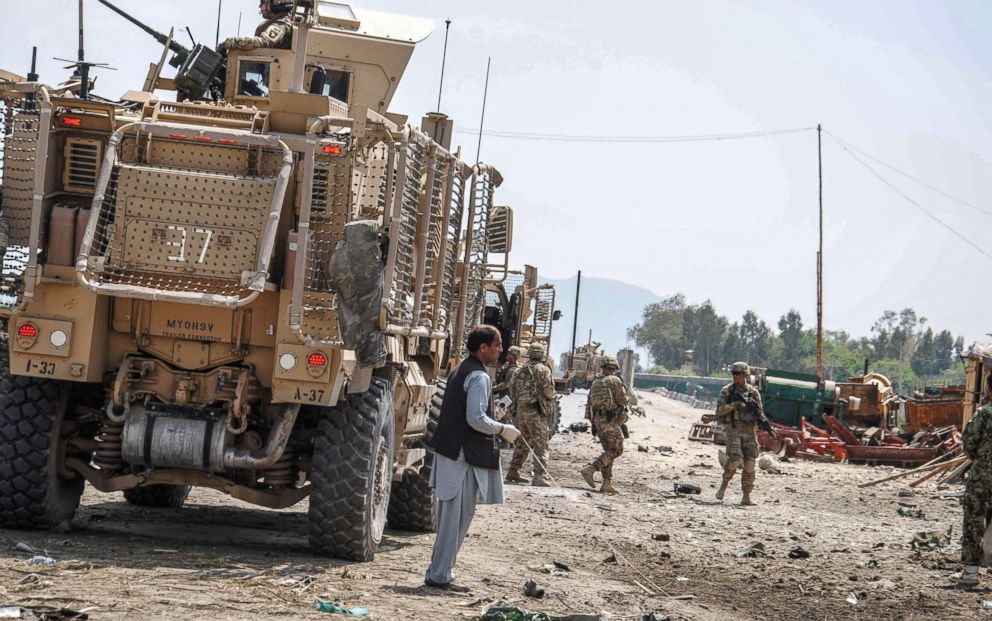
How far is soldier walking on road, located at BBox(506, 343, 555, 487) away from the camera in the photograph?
760 inches

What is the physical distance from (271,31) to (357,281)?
455cm

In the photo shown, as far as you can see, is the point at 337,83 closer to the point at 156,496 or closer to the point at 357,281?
the point at 156,496

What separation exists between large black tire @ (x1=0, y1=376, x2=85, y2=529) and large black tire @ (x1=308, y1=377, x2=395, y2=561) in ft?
5.94

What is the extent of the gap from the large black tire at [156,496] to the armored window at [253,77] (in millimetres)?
3617

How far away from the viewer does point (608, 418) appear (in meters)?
19.5

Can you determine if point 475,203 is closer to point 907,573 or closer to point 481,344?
point 481,344

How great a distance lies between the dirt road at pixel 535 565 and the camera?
26.5ft

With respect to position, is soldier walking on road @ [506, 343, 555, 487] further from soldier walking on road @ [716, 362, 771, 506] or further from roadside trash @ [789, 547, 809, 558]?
roadside trash @ [789, 547, 809, 558]

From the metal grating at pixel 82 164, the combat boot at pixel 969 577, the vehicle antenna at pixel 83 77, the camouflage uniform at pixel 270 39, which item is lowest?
the combat boot at pixel 969 577

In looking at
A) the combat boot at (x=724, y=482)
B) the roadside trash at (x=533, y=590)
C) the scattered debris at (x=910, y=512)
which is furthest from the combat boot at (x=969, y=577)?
the combat boot at (x=724, y=482)

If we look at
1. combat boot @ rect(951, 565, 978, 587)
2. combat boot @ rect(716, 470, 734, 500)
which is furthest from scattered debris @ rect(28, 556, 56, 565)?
combat boot @ rect(716, 470, 734, 500)

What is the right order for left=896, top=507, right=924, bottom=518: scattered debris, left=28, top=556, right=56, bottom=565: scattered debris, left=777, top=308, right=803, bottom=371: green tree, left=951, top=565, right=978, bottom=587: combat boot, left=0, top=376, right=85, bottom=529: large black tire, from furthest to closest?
left=777, top=308, right=803, bottom=371: green tree, left=896, top=507, right=924, bottom=518: scattered debris, left=951, top=565, right=978, bottom=587: combat boot, left=0, top=376, right=85, bottom=529: large black tire, left=28, top=556, right=56, bottom=565: scattered debris

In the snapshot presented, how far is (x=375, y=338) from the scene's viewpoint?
9359 mm

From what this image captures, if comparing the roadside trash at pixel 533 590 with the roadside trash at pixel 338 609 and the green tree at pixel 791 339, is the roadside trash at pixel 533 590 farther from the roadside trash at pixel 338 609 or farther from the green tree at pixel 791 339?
the green tree at pixel 791 339
